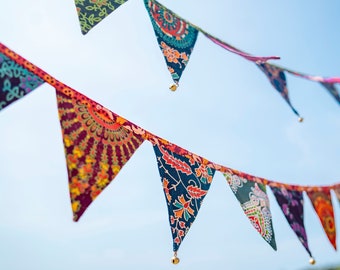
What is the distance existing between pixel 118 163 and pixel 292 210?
1604 mm

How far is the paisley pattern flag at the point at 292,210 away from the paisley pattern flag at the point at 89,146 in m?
1.39

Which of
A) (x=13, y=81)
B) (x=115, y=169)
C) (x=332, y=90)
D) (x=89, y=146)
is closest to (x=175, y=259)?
(x=115, y=169)

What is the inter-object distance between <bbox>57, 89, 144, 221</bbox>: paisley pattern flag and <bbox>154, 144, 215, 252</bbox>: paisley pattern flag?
0.27m

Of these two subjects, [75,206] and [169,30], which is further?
[169,30]

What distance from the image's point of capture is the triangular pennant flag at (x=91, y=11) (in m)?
1.92

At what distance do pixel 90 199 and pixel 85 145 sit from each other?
0.83 feet

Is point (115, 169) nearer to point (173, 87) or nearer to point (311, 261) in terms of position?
A: point (173, 87)

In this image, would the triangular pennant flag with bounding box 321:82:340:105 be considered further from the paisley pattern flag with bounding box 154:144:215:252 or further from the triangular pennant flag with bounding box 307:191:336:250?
the paisley pattern flag with bounding box 154:144:215:252

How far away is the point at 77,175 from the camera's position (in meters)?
1.62

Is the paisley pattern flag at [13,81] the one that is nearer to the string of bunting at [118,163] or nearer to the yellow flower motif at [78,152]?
the string of bunting at [118,163]

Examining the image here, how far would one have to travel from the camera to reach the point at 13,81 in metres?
1.54

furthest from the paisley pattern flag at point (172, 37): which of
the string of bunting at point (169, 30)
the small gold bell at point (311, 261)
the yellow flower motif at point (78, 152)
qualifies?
the small gold bell at point (311, 261)

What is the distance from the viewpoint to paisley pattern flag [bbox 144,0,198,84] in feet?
7.36

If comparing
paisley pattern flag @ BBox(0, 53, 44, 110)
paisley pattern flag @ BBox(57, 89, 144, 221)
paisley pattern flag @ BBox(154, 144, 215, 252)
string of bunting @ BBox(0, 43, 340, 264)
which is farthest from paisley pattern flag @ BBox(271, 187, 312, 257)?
paisley pattern flag @ BBox(0, 53, 44, 110)
